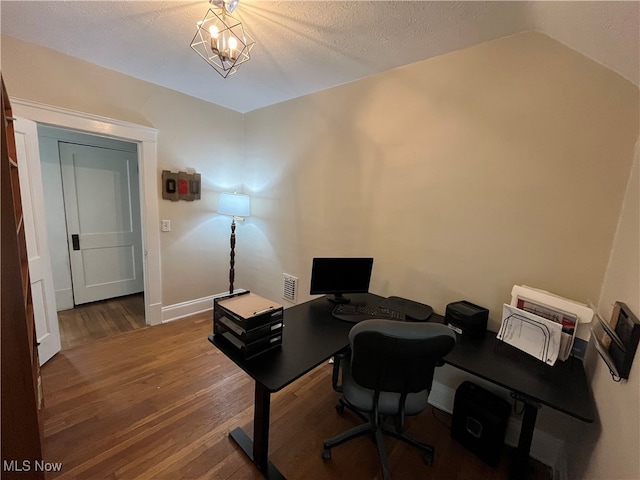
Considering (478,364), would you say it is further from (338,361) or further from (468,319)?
(338,361)

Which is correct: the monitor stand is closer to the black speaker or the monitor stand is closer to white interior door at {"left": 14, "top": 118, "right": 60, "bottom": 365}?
the black speaker

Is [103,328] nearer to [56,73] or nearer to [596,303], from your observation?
[56,73]

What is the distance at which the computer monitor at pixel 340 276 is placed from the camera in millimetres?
2068

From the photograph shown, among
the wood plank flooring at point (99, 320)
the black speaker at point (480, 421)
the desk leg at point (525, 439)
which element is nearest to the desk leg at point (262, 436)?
the black speaker at point (480, 421)

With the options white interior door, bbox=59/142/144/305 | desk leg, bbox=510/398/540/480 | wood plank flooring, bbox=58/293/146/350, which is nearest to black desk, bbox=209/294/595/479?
desk leg, bbox=510/398/540/480

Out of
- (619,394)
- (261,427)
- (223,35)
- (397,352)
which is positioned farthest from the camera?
(261,427)

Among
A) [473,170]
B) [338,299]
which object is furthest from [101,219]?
[473,170]

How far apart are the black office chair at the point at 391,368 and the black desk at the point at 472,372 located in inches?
7.6

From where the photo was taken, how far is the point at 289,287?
118 inches

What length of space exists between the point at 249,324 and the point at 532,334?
1.58 meters

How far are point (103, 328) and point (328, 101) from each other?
11.1 feet

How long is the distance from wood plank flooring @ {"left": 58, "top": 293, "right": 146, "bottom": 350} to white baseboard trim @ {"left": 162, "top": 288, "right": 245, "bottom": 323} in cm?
27

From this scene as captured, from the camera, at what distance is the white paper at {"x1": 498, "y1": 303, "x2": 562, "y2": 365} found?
4.55 feet

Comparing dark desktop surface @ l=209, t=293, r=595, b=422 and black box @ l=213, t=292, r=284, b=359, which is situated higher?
black box @ l=213, t=292, r=284, b=359
